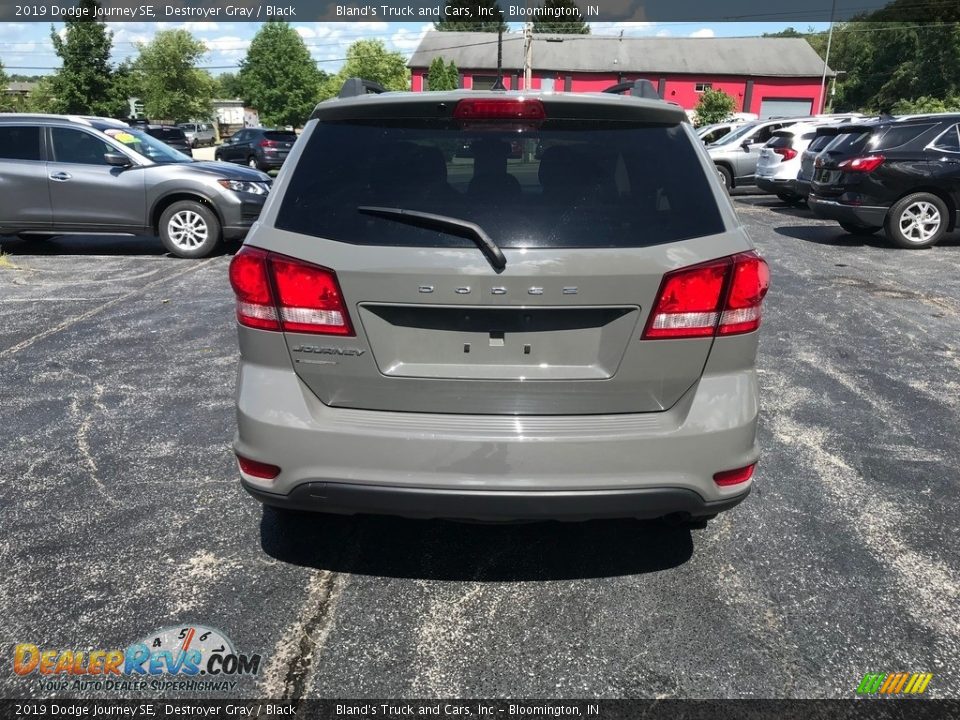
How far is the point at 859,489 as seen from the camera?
3.54 meters

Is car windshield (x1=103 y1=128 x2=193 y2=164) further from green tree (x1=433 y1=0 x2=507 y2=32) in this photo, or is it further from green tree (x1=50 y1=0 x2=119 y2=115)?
green tree (x1=433 y1=0 x2=507 y2=32)

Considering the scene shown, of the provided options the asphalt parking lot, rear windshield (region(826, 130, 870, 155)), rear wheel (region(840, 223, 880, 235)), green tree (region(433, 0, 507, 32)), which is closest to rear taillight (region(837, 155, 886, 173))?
rear windshield (region(826, 130, 870, 155))

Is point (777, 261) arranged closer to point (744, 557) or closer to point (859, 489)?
point (859, 489)

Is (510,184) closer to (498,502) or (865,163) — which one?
(498,502)

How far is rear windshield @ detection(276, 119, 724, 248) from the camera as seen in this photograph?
237 cm

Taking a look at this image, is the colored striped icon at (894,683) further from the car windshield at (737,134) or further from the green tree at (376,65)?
the green tree at (376,65)

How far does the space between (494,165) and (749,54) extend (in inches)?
2686

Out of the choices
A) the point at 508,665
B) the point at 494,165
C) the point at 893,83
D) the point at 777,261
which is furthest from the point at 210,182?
the point at 893,83

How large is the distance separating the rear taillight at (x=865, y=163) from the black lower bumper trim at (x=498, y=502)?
918 cm

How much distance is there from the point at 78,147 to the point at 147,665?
29.8ft

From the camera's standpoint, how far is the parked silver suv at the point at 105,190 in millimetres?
9430

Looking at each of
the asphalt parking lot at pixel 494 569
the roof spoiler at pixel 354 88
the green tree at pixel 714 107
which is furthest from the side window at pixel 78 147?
the green tree at pixel 714 107

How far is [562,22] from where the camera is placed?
94000 millimetres

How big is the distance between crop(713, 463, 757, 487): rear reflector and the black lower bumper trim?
9cm
